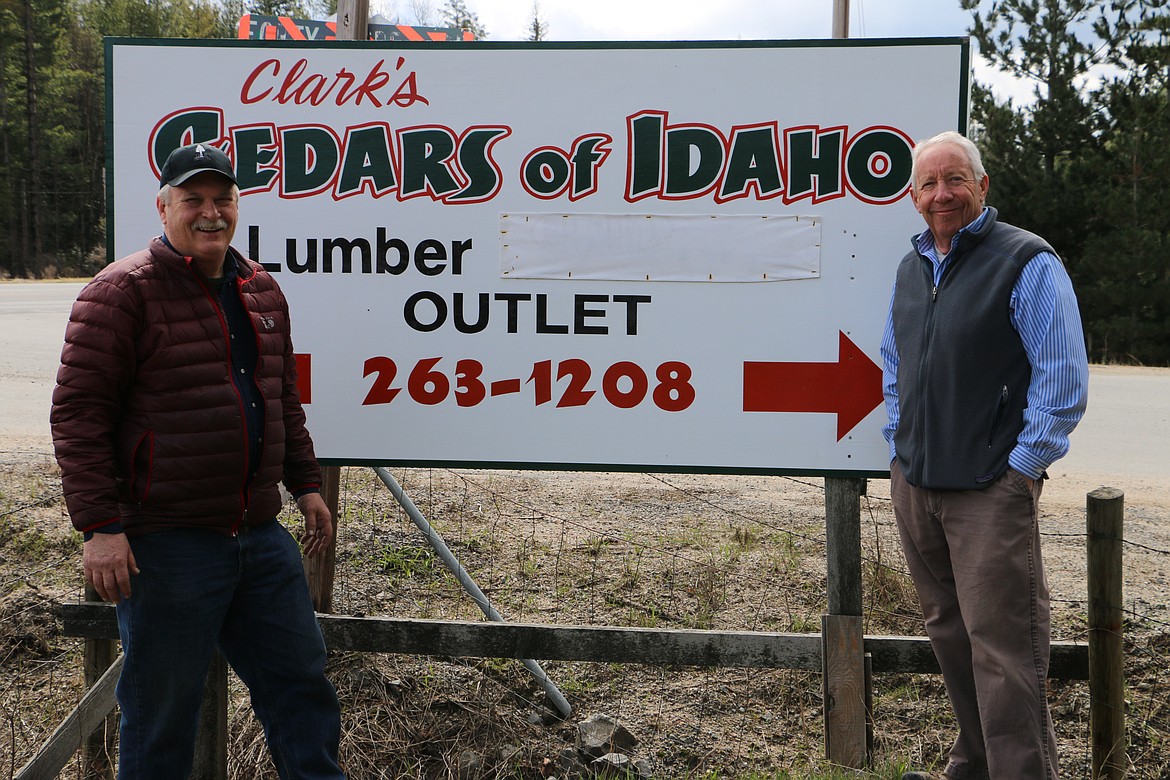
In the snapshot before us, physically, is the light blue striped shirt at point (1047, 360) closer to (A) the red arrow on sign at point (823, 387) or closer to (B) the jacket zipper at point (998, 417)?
(B) the jacket zipper at point (998, 417)

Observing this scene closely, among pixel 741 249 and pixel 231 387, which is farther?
pixel 741 249

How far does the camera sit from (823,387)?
346 cm

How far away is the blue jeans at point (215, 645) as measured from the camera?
2.57 meters

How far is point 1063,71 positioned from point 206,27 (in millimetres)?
41291

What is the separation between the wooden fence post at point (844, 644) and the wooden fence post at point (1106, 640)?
0.74m

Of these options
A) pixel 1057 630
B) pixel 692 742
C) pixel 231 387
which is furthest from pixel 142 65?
pixel 1057 630

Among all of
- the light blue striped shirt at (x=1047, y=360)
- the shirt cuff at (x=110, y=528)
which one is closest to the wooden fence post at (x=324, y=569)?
the shirt cuff at (x=110, y=528)

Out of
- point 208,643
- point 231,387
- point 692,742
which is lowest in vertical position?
point 692,742

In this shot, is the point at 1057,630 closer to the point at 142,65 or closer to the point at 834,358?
the point at 834,358

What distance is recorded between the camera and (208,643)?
2.65 meters

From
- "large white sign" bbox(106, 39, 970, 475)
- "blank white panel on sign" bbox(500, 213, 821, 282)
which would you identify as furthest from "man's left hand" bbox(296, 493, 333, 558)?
"blank white panel on sign" bbox(500, 213, 821, 282)

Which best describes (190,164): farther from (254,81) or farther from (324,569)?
(324,569)

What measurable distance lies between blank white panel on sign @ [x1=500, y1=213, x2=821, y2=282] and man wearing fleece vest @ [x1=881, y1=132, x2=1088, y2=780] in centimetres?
63

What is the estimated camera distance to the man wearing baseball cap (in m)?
2.45
